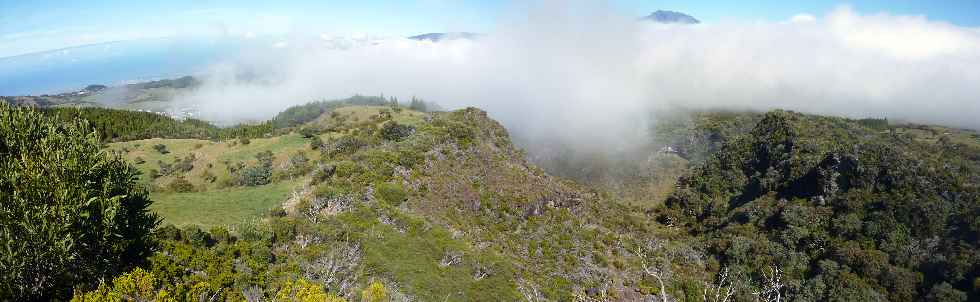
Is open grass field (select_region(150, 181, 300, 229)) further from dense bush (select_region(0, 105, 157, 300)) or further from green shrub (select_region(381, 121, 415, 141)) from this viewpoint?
green shrub (select_region(381, 121, 415, 141))

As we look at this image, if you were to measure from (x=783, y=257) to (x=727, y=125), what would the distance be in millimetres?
107054

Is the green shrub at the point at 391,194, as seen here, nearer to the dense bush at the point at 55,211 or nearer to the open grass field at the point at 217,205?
the open grass field at the point at 217,205

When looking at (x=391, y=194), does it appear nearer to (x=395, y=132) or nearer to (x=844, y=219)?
(x=395, y=132)

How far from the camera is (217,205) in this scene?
29.5 meters

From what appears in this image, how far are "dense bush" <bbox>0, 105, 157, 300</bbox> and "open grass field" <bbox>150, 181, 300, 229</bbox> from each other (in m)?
10.2

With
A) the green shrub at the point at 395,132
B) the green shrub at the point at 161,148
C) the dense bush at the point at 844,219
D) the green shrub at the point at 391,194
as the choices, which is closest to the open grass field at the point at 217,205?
the green shrub at the point at 391,194

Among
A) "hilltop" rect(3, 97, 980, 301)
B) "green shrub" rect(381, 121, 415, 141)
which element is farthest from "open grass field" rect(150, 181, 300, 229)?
"green shrub" rect(381, 121, 415, 141)

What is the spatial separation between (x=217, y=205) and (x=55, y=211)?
17.8 metres

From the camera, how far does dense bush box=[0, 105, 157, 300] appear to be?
12.1 metres

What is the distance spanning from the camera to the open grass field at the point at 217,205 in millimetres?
25852

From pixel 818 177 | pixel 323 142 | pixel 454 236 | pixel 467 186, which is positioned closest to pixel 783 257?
pixel 818 177

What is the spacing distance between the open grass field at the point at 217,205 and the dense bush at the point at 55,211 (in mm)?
10188

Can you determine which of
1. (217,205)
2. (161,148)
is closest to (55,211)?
(217,205)

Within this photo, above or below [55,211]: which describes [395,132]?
below
